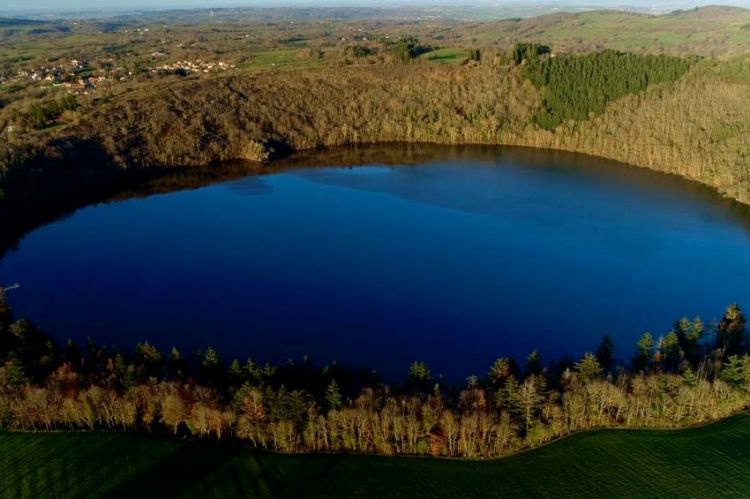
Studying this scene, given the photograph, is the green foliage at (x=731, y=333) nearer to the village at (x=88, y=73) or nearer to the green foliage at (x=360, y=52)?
the village at (x=88, y=73)

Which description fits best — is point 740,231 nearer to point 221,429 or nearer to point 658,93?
point 658,93

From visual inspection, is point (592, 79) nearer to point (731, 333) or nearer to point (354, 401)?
point (731, 333)

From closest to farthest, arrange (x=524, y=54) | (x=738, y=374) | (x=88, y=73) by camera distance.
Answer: (x=738, y=374)
(x=524, y=54)
(x=88, y=73)

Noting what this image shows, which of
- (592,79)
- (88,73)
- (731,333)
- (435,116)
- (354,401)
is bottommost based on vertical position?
(354,401)

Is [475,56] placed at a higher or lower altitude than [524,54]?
lower

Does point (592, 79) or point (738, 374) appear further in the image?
point (592, 79)

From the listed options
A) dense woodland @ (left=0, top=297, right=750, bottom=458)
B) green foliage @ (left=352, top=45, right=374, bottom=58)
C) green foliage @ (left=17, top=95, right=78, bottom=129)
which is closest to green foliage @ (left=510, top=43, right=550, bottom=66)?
green foliage @ (left=352, top=45, right=374, bottom=58)

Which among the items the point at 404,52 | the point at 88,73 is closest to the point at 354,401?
the point at 404,52

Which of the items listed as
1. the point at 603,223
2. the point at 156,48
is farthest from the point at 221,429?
the point at 156,48
